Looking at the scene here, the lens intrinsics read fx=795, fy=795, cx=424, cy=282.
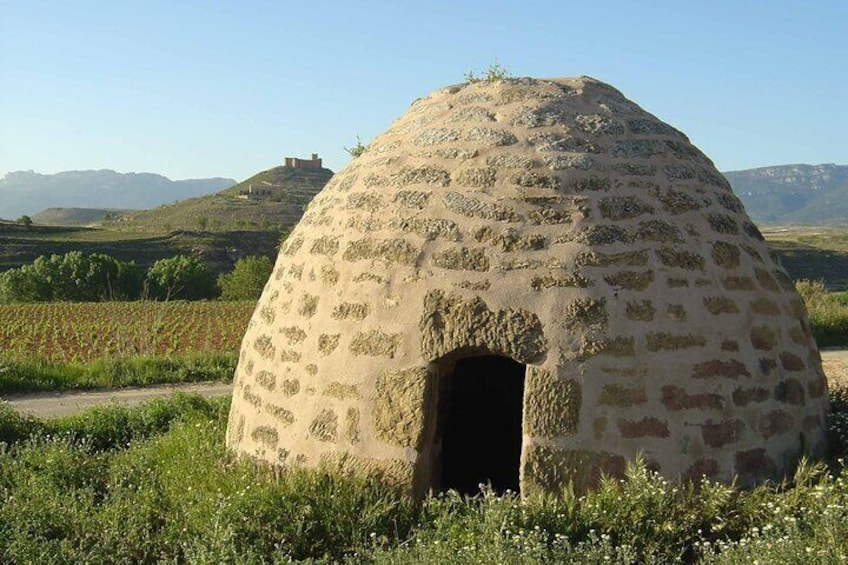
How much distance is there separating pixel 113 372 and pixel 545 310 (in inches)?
529

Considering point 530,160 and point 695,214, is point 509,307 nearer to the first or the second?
point 530,160

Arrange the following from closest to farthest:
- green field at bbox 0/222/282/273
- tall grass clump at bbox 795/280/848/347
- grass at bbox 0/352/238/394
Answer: grass at bbox 0/352/238/394
tall grass clump at bbox 795/280/848/347
green field at bbox 0/222/282/273

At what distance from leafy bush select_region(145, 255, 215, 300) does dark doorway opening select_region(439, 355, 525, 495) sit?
118ft

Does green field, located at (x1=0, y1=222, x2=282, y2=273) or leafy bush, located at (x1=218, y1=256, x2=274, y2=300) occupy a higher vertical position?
green field, located at (x1=0, y1=222, x2=282, y2=273)

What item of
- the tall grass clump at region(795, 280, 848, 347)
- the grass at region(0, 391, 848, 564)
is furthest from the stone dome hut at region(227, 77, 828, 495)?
the tall grass clump at region(795, 280, 848, 347)

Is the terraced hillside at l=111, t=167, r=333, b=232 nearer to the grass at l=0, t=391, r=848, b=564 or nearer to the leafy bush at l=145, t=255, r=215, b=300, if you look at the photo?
the leafy bush at l=145, t=255, r=215, b=300

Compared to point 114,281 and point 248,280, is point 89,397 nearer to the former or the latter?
point 248,280

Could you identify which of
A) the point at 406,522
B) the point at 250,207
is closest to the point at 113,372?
the point at 406,522

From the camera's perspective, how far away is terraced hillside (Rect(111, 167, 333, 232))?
257 feet

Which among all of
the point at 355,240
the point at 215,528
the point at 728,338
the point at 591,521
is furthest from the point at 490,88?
the point at 215,528

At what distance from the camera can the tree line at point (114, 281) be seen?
40.3 metres

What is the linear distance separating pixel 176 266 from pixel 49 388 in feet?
94.5

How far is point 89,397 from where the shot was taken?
1509 cm

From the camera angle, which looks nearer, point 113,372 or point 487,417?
point 487,417
